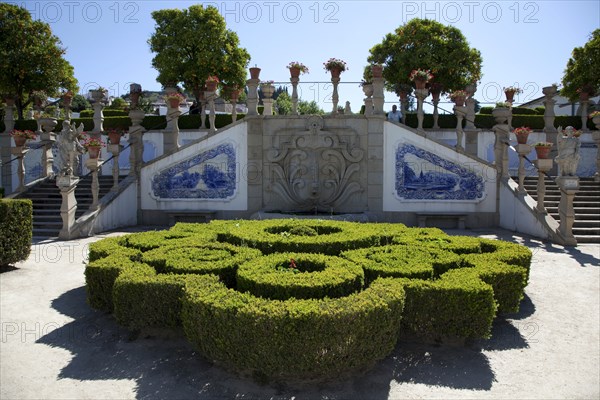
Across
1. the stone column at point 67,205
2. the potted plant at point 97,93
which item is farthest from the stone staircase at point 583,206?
the potted plant at point 97,93

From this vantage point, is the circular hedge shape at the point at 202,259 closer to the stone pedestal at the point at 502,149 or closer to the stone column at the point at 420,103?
the stone column at the point at 420,103

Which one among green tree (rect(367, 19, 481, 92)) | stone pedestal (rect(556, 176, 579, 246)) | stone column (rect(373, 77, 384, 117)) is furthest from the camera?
green tree (rect(367, 19, 481, 92))

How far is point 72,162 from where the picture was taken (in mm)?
11992

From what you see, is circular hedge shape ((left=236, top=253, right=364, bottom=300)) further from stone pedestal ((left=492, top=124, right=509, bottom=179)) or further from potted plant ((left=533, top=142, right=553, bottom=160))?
stone pedestal ((left=492, top=124, right=509, bottom=179))

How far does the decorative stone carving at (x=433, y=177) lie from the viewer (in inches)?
526

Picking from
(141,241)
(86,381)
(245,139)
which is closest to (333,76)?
(245,139)

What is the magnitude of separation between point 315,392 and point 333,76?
11.3 metres

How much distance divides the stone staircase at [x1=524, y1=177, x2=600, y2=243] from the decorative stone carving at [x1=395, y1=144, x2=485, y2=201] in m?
1.90

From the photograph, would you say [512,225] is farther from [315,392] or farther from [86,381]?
[86,381]

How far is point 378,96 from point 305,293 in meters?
9.76

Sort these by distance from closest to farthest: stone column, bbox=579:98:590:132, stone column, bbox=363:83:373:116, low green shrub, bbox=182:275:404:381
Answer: low green shrub, bbox=182:275:404:381 → stone column, bbox=363:83:373:116 → stone column, bbox=579:98:590:132

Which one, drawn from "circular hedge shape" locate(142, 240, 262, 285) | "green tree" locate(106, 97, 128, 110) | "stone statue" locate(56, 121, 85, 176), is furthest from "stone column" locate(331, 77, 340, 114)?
"green tree" locate(106, 97, 128, 110)

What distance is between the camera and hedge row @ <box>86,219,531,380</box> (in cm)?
388

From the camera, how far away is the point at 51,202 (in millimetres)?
14227
